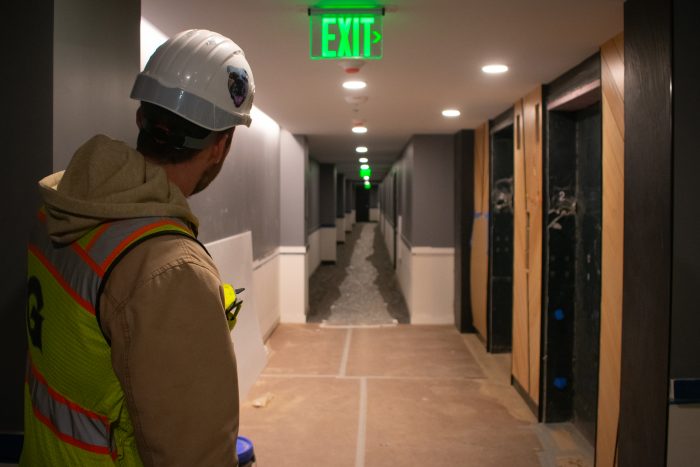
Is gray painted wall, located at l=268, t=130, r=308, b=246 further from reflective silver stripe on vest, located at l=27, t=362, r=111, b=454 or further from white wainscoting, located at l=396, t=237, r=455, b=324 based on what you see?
reflective silver stripe on vest, located at l=27, t=362, r=111, b=454

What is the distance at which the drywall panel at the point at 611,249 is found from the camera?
2.93 m

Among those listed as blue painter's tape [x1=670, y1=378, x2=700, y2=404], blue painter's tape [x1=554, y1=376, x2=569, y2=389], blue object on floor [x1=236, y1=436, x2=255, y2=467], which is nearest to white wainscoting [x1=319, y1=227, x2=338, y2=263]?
blue painter's tape [x1=554, y1=376, x2=569, y2=389]

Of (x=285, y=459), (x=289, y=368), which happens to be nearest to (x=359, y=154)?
(x=289, y=368)

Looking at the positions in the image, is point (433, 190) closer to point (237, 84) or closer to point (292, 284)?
point (292, 284)

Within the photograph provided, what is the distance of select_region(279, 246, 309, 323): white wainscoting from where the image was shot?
7.31 m

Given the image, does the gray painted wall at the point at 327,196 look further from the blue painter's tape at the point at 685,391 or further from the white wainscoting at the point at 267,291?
the blue painter's tape at the point at 685,391

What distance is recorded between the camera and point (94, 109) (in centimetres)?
180

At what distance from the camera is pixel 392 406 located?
4.40 m

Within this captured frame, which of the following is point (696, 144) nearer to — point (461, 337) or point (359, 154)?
point (461, 337)

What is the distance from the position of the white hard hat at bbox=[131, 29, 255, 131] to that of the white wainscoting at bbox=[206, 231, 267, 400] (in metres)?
2.69

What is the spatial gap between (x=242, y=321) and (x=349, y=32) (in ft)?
7.26

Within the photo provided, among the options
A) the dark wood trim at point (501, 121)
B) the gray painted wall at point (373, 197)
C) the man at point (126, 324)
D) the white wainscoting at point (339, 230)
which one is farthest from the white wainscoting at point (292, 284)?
the gray painted wall at point (373, 197)

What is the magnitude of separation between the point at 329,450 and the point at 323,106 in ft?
9.53

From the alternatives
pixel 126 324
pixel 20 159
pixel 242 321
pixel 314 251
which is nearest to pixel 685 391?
pixel 126 324
